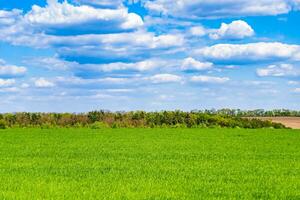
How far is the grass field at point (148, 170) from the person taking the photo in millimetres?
15273

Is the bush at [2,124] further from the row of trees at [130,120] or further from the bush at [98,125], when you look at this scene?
the bush at [98,125]

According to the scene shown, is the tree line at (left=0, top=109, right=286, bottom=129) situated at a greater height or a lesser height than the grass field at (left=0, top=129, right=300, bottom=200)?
greater

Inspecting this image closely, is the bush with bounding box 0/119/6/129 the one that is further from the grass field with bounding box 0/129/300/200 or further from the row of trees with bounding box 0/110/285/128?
the grass field with bounding box 0/129/300/200

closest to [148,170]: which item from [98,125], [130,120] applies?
[98,125]

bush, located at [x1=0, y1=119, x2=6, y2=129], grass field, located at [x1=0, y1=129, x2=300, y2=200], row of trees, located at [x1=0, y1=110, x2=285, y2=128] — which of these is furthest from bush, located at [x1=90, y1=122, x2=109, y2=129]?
grass field, located at [x1=0, y1=129, x2=300, y2=200]

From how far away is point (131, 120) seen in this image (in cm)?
5328

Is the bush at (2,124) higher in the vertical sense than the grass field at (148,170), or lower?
higher

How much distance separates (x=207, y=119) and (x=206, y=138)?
18.2 metres

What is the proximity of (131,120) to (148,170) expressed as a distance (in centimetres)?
3354

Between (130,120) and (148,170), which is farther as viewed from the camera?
(130,120)

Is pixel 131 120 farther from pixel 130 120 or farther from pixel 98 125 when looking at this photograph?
pixel 98 125

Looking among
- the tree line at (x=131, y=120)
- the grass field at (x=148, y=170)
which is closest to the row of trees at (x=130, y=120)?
the tree line at (x=131, y=120)

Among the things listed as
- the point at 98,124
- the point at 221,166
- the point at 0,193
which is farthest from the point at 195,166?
the point at 98,124

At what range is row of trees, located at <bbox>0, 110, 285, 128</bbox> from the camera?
172 feet
